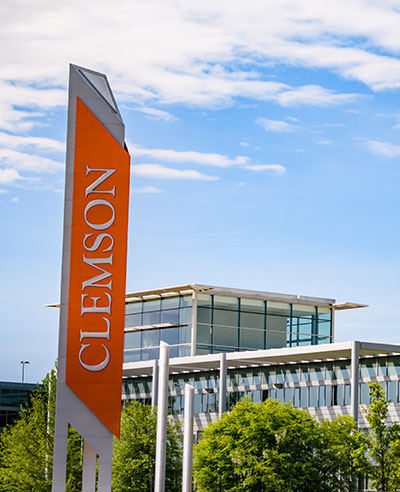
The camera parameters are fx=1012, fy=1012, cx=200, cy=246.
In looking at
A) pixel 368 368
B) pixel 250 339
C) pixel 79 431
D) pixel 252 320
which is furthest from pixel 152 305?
pixel 79 431

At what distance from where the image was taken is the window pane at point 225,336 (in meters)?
83.4

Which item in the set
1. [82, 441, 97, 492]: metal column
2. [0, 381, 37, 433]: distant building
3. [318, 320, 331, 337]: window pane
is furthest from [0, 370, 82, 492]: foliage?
[0, 381, 37, 433]: distant building

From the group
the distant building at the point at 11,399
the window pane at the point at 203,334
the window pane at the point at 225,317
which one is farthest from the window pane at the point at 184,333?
the distant building at the point at 11,399

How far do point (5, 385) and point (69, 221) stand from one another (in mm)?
78551

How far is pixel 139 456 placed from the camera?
6950cm

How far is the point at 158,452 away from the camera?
199 ft

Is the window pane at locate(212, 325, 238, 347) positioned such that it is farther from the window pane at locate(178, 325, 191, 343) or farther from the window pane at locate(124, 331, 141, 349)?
the window pane at locate(124, 331, 141, 349)

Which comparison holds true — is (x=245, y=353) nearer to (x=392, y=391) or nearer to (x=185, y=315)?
(x=392, y=391)

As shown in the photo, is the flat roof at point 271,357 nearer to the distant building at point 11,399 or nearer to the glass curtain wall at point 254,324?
the glass curtain wall at point 254,324

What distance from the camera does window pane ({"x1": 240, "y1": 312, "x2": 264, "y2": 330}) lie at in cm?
8456

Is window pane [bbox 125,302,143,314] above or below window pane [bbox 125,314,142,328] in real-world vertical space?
above

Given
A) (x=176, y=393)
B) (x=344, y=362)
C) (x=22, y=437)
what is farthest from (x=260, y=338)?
(x=22, y=437)

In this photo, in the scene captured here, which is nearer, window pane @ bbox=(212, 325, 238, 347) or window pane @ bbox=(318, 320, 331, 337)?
window pane @ bbox=(212, 325, 238, 347)

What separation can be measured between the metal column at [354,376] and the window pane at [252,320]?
847 inches
